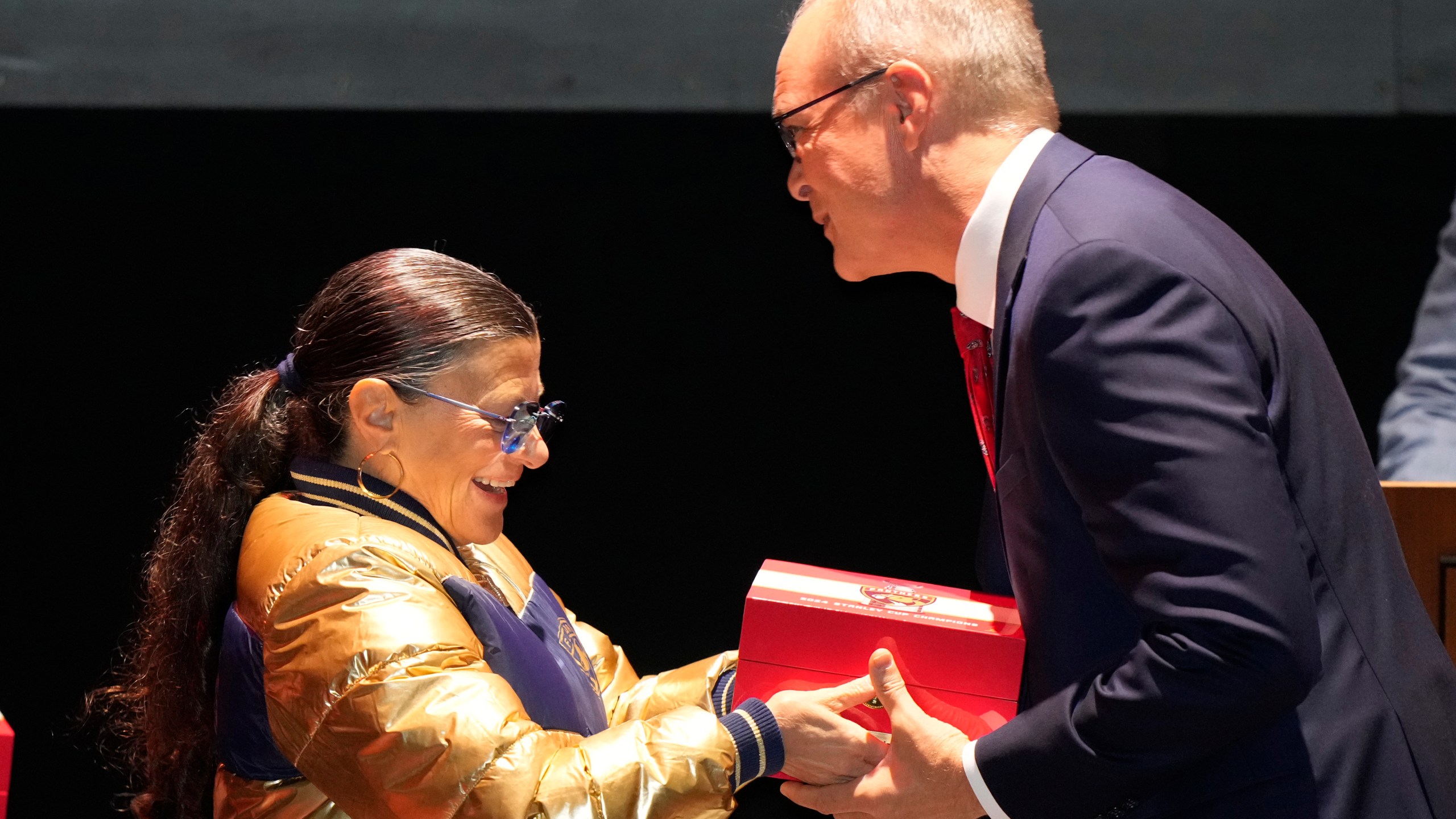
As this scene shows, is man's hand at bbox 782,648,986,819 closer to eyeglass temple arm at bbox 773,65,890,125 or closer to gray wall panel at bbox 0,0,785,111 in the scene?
eyeglass temple arm at bbox 773,65,890,125

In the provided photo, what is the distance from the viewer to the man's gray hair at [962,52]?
5.29 ft

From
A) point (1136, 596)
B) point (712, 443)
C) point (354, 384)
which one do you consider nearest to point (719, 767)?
point (1136, 596)

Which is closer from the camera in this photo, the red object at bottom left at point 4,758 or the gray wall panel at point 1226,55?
the red object at bottom left at point 4,758


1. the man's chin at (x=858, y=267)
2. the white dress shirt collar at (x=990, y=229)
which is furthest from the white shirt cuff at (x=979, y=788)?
the man's chin at (x=858, y=267)

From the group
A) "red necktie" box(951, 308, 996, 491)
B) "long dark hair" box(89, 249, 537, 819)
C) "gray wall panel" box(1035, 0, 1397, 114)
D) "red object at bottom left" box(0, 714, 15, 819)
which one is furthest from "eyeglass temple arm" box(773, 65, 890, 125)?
"gray wall panel" box(1035, 0, 1397, 114)

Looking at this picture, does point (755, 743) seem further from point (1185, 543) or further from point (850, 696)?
point (1185, 543)

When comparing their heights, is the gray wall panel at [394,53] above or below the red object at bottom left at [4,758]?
above

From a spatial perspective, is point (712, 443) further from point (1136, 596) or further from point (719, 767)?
point (1136, 596)

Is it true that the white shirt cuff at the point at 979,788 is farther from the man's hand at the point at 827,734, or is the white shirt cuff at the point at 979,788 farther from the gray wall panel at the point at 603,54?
the gray wall panel at the point at 603,54

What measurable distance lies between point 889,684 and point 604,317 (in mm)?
1512

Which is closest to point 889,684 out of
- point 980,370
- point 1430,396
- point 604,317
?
point 980,370

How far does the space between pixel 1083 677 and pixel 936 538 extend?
5.40ft

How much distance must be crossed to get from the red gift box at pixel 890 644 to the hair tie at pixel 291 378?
0.69m

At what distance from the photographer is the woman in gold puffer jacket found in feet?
5.10
